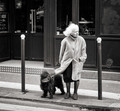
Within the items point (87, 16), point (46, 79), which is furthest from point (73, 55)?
point (87, 16)

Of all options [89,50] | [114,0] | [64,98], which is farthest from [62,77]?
[114,0]

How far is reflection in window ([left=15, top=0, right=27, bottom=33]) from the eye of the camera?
1391 cm

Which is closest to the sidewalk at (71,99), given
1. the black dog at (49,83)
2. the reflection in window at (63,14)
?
the black dog at (49,83)

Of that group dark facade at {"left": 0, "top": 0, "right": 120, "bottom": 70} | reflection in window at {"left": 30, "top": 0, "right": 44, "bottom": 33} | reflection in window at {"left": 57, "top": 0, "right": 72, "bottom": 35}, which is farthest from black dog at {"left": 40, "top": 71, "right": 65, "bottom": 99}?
reflection in window at {"left": 30, "top": 0, "right": 44, "bottom": 33}

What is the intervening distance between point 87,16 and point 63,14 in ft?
2.54

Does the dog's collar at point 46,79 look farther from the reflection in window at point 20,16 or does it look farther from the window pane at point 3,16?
the reflection in window at point 20,16

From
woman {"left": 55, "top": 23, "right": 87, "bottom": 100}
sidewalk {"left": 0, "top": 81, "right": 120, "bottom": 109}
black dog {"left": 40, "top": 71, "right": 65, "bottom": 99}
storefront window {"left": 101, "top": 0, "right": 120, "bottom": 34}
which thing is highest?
storefront window {"left": 101, "top": 0, "right": 120, "bottom": 34}

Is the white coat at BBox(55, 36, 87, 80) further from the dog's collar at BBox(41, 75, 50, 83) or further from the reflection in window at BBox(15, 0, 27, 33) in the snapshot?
the reflection in window at BBox(15, 0, 27, 33)

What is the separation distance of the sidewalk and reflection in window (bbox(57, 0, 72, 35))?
2013 mm

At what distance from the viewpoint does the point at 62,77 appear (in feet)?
34.4

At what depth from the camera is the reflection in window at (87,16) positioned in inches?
457

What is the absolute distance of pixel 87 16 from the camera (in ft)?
38.3

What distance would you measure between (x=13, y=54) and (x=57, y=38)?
8.55 feet

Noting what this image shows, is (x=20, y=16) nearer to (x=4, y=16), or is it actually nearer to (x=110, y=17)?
(x=4, y=16)
